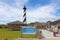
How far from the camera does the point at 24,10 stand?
31297 millimetres

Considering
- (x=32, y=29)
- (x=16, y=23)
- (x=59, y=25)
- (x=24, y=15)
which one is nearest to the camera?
(x=32, y=29)

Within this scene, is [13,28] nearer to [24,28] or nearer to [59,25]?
[59,25]

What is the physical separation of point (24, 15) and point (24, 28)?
14488 mm

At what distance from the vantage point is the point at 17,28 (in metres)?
35.3

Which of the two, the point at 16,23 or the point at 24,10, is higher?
the point at 24,10

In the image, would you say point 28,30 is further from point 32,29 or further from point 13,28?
point 13,28

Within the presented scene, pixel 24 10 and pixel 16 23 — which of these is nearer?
pixel 24 10

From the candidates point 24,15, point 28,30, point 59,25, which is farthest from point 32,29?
point 24,15

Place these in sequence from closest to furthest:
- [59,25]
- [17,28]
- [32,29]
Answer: [32,29]
[59,25]
[17,28]

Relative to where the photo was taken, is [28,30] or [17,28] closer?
[28,30]

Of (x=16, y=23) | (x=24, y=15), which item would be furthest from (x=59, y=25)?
(x=16, y=23)

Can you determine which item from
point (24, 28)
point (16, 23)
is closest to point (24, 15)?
point (16, 23)

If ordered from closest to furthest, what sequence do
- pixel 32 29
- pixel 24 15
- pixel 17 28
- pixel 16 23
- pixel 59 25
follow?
1. pixel 32 29
2. pixel 59 25
3. pixel 24 15
4. pixel 17 28
5. pixel 16 23

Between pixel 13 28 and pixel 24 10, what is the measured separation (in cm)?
654
